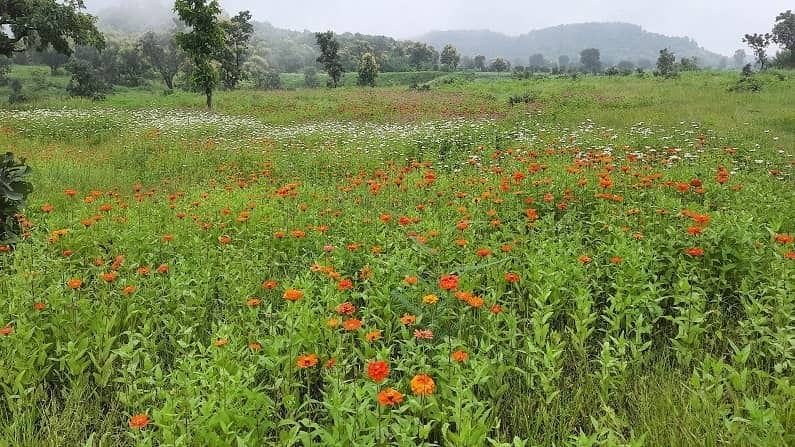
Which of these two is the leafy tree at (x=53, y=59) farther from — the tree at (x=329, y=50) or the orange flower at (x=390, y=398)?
the orange flower at (x=390, y=398)

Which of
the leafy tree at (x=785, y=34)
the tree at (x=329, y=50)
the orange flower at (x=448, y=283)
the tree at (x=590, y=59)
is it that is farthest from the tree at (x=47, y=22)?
the tree at (x=590, y=59)

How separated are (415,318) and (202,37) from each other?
26650 mm

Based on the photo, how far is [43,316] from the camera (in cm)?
337

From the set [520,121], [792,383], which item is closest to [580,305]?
[792,383]

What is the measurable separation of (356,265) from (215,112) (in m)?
21.7

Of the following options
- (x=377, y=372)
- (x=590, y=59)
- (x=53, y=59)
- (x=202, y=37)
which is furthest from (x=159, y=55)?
(x=590, y=59)

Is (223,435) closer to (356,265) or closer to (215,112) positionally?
(356,265)

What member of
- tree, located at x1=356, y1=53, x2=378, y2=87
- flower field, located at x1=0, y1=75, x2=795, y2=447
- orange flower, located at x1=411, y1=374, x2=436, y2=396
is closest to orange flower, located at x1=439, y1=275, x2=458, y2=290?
flower field, located at x1=0, y1=75, x2=795, y2=447

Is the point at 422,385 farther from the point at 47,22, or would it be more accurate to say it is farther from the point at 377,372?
the point at 47,22

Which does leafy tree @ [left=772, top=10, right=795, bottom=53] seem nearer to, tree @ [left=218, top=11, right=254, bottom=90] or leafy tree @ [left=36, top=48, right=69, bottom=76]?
tree @ [left=218, top=11, right=254, bottom=90]

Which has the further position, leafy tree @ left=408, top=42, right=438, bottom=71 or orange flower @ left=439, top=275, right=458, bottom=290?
leafy tree @ left=408, top=42, right=438, bottom=71

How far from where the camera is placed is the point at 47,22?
70.7 feet

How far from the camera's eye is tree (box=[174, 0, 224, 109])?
78.8ft

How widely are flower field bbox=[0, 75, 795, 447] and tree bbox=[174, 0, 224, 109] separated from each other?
1892 centimetres
